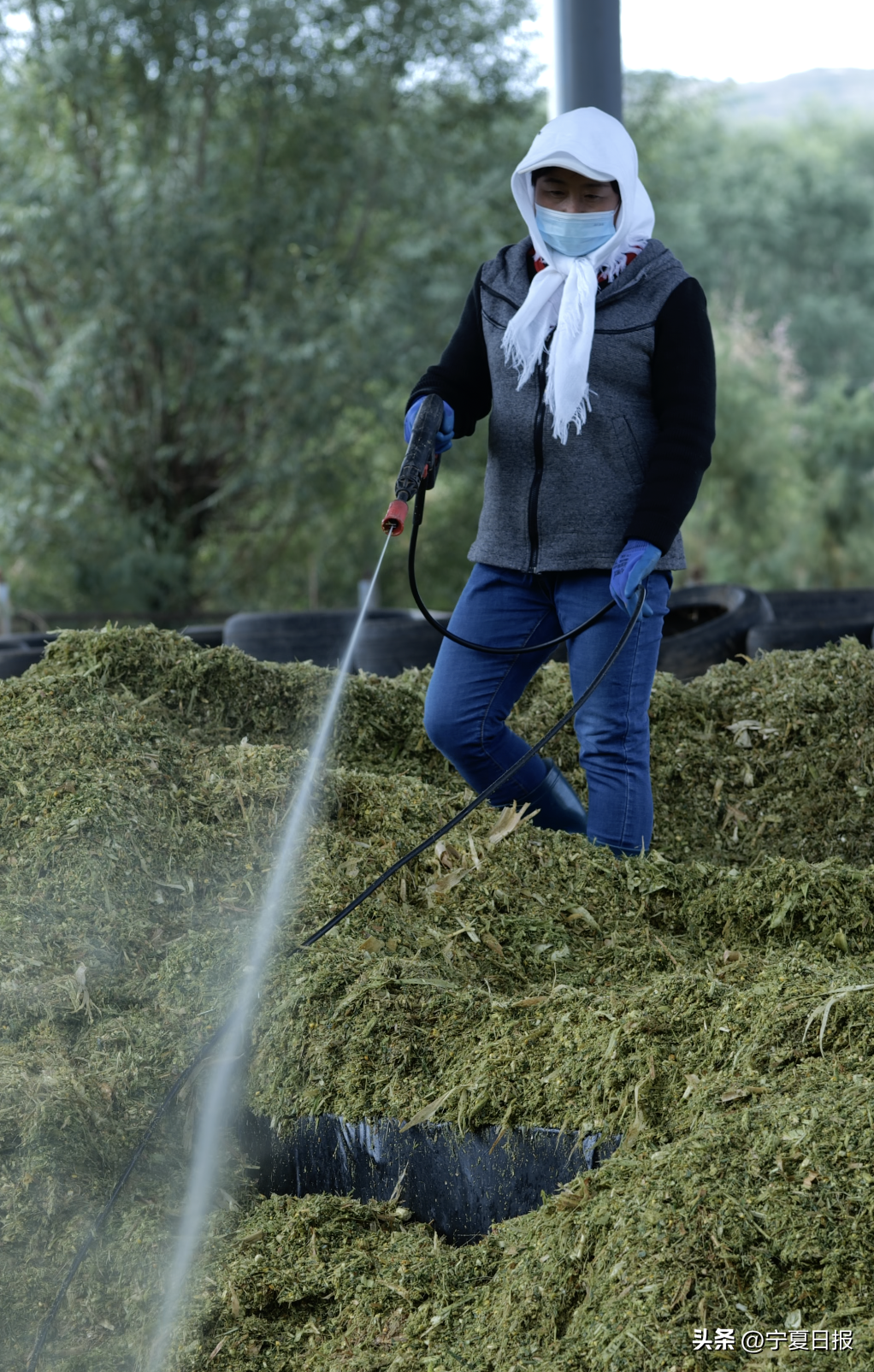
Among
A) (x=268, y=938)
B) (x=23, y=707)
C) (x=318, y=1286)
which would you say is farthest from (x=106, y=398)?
(x=318, y=1286)

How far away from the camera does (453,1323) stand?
1427 mm

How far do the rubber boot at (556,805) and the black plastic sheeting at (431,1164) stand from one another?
4.04 feet

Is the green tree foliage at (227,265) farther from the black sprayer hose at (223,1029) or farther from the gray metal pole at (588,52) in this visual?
the black sprayer hose at (223,1029)

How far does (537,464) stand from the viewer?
2.67 meters

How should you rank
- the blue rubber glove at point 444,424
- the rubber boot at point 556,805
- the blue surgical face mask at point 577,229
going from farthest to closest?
the rubber boot at point 556,805
the blue rubber glove at point 444,424
the blue surgical face mask at point 577,229

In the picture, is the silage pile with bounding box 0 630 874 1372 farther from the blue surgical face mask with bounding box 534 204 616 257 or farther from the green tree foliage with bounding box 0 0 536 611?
the green tree foliage with bounding box 0 0 536 611

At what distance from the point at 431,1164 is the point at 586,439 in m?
1.58

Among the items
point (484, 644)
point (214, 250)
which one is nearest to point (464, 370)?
point (484, 644)

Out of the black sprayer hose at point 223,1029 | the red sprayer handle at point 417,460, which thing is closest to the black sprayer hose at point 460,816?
the black sprayer hose at point 223,1029

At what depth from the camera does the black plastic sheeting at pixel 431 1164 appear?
1603 mm

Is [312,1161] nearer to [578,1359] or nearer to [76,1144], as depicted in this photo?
[76,1144]

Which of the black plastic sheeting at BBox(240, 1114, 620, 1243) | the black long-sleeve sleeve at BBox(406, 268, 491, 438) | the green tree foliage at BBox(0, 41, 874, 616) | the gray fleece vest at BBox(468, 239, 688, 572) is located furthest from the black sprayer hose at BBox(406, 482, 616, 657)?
the green tree foliage at BBox(0, 41, 874, 616)

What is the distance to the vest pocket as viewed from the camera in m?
2.64

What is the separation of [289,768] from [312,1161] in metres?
1.13
